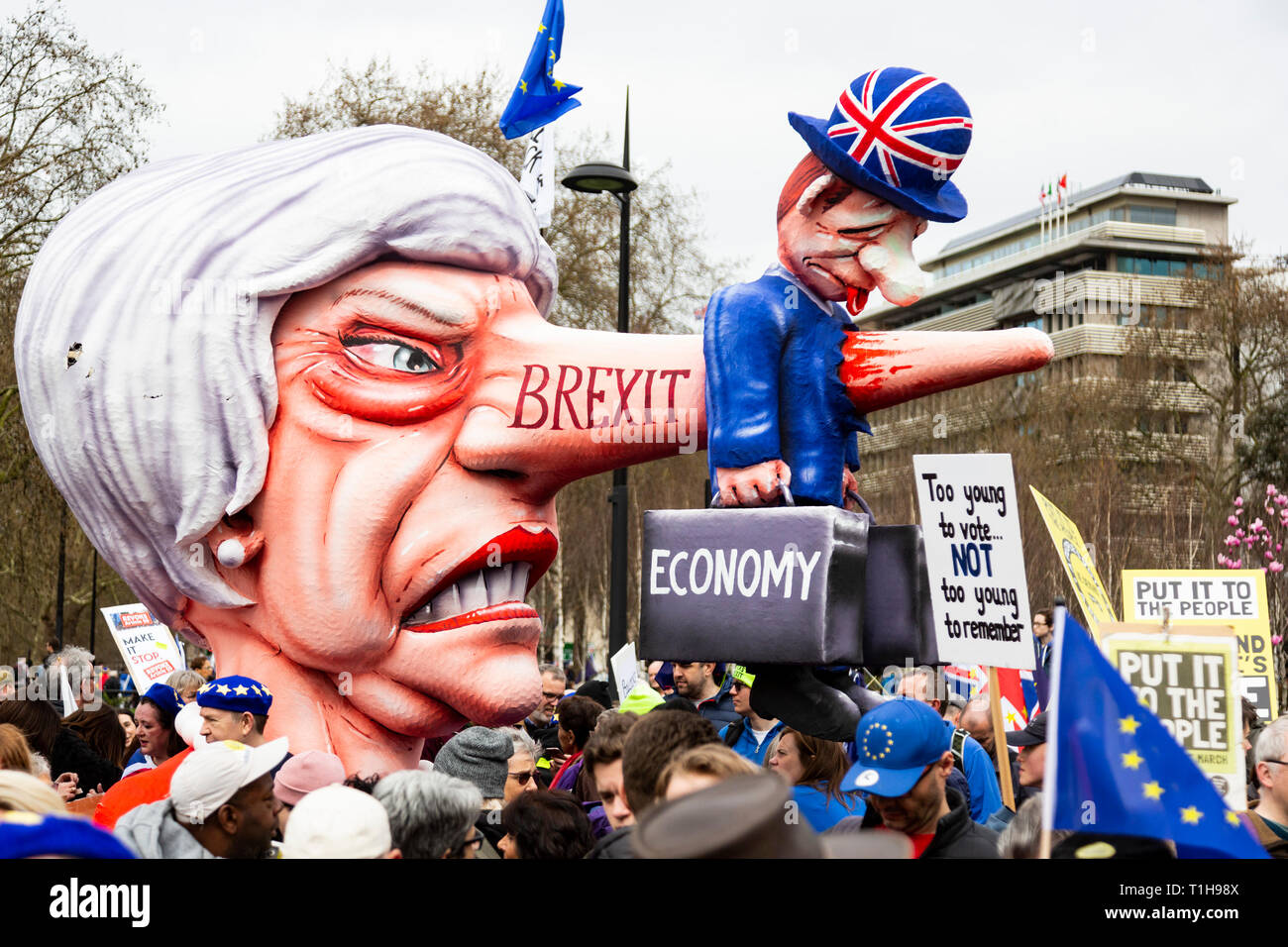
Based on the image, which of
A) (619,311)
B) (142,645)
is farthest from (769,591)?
Answer: (619,311)

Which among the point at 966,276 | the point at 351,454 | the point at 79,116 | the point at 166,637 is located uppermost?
the point at 966,276

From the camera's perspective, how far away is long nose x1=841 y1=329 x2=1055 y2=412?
15.5ft

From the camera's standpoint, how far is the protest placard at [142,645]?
9.34m

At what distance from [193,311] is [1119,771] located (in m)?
3.50

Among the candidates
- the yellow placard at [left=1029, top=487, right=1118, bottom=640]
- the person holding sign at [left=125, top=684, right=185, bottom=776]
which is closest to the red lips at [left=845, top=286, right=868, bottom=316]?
the yellow placard at [left=1029, top=487, right=1118, bottom=640]

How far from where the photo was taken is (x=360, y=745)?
5.30 m

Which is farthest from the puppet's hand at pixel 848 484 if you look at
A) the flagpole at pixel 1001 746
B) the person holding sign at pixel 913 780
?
the person holding sign at pixel 913 780

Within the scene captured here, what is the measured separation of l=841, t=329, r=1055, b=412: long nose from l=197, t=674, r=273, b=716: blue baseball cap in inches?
86.4

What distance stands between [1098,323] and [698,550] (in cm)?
4055

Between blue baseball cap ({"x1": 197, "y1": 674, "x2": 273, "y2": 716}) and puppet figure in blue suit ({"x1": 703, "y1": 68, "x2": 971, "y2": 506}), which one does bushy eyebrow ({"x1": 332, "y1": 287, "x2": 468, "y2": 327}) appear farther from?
blue baseball cap ({"x1": 197, "y1": 674, "x2": 273, "y2": 716})

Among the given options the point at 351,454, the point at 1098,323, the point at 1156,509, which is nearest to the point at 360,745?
the point at 351,454

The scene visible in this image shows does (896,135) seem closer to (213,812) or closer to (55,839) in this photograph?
(213,812)

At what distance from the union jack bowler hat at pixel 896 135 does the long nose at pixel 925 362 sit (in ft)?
1.40
